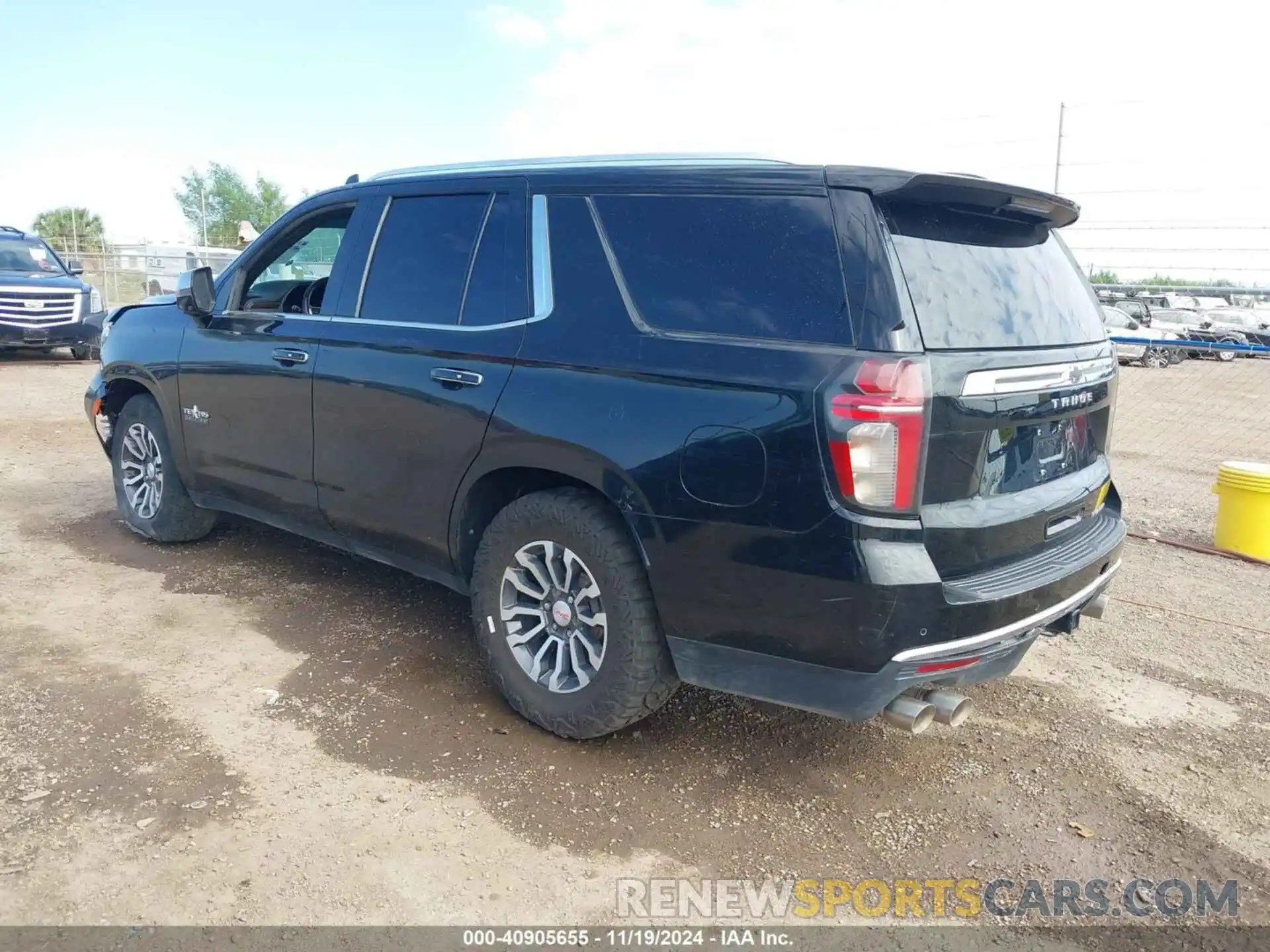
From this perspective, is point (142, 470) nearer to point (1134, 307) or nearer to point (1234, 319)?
point (1134, 307)

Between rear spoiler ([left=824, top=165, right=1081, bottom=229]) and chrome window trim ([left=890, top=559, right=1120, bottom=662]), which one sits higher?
rear spoiler ([left=824, top=165, right=1081, bottom=229])

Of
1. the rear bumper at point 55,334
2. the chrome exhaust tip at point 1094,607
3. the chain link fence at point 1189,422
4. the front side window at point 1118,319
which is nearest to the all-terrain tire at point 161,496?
the chrome exhaust tip at point 1094,607

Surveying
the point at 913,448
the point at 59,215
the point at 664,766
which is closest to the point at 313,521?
the point at 664,766

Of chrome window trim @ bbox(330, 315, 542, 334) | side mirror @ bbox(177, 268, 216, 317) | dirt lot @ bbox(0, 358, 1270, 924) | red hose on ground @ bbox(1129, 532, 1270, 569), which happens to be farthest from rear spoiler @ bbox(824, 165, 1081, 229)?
red hose on ground @ bbox(1129, 532, 1270, 569)

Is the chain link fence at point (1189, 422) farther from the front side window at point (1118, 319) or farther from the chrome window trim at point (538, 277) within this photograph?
the front side window at point (1118, 319)

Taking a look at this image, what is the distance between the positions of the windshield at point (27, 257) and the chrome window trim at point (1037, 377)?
16116mm

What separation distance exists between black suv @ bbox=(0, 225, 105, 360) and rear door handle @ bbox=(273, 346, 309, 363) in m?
12.6

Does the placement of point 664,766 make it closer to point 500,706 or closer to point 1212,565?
point 500,706

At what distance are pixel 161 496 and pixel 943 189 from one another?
455 centimetres

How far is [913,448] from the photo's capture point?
2787 mm

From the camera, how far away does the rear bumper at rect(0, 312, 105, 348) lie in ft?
48.0

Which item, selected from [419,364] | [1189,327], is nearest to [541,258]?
[419,364]

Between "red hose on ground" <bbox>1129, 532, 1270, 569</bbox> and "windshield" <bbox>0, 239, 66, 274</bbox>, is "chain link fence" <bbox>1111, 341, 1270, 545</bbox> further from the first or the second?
"windshield" <bbox>0, 239, 66, 274</bbox>

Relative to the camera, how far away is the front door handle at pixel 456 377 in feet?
A: 12.0
